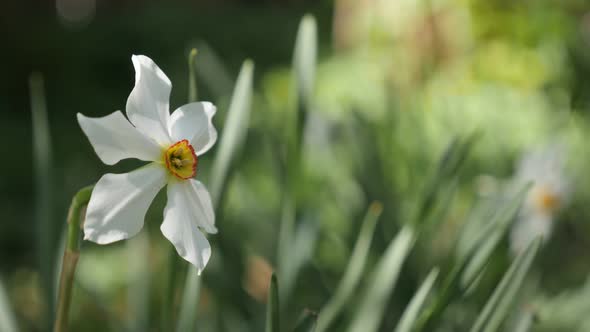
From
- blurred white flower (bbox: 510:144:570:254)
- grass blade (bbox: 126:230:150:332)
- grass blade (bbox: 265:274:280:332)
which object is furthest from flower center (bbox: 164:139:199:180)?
blurred white flower (bbox: 510:144:570:254)

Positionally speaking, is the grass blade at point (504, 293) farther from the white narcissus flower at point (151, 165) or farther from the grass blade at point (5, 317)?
the grass blade at point (5, 317)

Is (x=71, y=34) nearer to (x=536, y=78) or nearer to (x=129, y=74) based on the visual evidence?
(x=129, y=74)

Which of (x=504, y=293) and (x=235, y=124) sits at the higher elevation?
(x=235, y=124)

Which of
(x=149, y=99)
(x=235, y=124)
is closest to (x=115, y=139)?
(x=149, y=99)

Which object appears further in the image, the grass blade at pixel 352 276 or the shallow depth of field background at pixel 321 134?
the shallow depth of field background at pixel 321 134

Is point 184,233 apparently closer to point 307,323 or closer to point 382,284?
point 307,323

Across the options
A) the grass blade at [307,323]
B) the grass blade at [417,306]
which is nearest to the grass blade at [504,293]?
the grass blade at [417,306]
